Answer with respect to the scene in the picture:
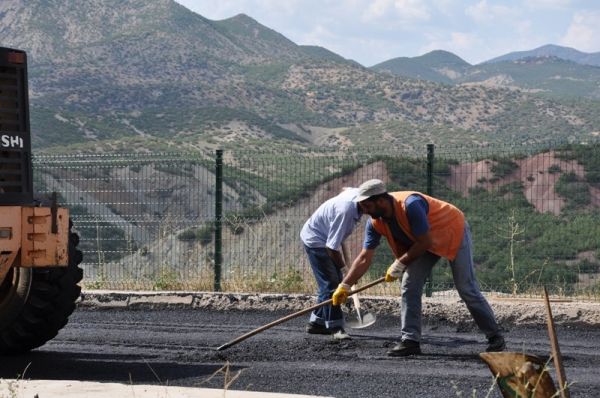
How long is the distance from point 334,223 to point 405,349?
1.62 metres

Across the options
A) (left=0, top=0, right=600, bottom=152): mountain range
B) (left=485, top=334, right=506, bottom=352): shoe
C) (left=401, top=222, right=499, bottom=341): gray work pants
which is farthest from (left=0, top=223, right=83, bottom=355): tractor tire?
(left=0, top=0, right=600, bottom=152): mountain range

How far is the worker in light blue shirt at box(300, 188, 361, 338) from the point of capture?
1216 centimetres

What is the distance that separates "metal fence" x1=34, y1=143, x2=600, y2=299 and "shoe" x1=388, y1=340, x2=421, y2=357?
414 cm

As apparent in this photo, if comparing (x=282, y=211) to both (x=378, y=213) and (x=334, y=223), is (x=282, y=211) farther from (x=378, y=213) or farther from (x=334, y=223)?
(x=378, y=213)

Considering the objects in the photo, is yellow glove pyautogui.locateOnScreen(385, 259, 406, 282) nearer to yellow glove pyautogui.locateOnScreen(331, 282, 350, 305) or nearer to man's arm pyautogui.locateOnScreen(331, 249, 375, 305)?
man's arm pyautogui.locateOnScreen(331, 249, 375, 305)

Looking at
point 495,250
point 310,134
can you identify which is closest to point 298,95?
point 310,134

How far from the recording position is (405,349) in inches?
442

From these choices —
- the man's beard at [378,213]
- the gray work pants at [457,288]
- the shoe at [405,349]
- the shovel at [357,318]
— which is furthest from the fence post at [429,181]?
the man's beard at [378,213]

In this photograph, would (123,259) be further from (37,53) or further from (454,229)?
(37,53)

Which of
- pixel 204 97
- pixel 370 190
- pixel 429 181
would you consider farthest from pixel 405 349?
Answer: pixel 204 97

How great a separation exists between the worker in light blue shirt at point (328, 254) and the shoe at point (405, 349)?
44.1 inches

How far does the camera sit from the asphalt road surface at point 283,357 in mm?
9477

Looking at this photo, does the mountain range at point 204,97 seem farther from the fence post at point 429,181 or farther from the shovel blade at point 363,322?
the shovel blade at point 363,322

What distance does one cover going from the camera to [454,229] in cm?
1119
